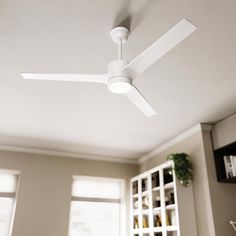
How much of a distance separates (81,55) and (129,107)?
0.95m

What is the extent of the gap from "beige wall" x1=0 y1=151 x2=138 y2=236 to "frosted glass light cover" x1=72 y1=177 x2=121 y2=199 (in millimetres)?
141

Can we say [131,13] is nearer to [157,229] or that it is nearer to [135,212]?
[157,229]

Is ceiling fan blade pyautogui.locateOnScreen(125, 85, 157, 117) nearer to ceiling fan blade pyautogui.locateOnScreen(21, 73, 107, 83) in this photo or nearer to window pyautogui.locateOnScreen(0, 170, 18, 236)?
ceiling fan blade pyautogui.locateOnScreen(21, 73, 107, 83)

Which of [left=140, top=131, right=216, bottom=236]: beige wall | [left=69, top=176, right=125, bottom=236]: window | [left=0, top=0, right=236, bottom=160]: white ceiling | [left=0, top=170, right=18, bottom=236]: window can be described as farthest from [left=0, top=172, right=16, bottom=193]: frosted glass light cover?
[left=140, top=131, right=216, bottom=236]: beige wall

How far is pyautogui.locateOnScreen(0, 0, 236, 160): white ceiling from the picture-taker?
1741 millimetres

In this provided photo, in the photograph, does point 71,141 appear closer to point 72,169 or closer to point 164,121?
point 72,169

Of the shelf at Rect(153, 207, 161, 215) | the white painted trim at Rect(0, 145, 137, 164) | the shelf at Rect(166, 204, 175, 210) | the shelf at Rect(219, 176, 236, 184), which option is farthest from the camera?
the white painted trim at Rect(0, 145, 137, 164)

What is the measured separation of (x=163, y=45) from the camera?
1.40m

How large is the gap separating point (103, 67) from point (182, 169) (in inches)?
63.3

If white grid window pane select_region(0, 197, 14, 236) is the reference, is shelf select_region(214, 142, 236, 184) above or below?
above

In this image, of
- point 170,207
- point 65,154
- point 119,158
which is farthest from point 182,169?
point 65,154

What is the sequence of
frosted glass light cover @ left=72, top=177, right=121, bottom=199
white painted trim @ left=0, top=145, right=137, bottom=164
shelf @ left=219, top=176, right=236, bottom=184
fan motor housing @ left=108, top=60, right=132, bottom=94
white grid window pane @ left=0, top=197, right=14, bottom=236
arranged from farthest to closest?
frosted glass light cover @ left=72, top=177, right=121, bottom=199
white painted trim @ left=0, top=145, right=137, bottom=164
white grid window pane @ left=0, top=197, right=14, bottom=236
shelf @ left=219, top=176, right=236, bottom=184
fan motor housing @ left=108, top=60, right=132, bottom=94

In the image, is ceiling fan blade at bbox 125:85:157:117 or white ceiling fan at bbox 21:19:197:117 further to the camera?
ceiling fan blade at bbox 125:85:157:117

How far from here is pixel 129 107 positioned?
2891 millimetres
